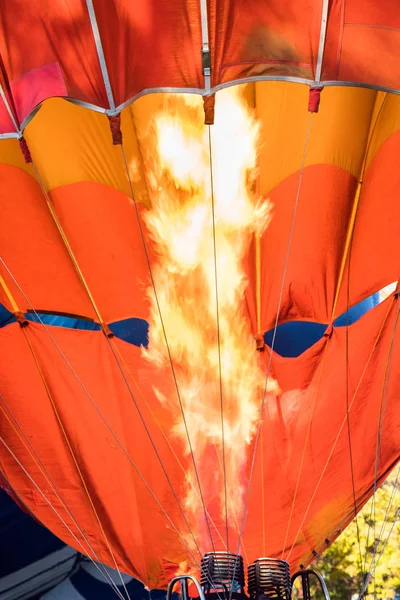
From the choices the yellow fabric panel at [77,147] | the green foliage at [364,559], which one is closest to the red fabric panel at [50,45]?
the yellow fabric panel at [77,147]

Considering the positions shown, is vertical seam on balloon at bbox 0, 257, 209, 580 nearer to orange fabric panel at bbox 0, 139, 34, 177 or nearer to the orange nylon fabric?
orange fabric panel at bbox 0, 139, 34, 177

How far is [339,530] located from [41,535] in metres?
5.05

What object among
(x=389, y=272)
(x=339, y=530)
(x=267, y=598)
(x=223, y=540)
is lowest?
(x=267, y=598)

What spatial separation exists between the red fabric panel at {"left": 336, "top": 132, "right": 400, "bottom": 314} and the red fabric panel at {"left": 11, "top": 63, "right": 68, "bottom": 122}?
7.52 ft

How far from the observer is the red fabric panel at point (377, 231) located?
16.5 feet

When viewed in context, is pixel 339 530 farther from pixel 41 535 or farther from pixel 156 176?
pixel 41 535

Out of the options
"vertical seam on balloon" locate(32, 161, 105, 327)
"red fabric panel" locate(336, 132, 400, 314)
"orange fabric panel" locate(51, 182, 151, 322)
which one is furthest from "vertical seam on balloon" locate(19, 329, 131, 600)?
"red fabric panel" locate(336, 132, 400, 314)

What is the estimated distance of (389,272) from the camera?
5.45 meters

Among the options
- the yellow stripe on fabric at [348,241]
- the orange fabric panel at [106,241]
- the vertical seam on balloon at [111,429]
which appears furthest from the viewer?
the vertical seam on balloon at [111,429]

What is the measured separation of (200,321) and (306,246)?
991 mm

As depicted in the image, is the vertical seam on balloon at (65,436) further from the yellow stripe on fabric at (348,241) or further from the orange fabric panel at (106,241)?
the yellow stripe on fabric at (348,241)

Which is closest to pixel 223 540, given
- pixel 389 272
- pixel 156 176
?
pixel 389 272

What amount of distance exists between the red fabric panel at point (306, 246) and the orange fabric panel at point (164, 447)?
0.44 m

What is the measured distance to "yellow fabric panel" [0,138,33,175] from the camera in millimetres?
4785
